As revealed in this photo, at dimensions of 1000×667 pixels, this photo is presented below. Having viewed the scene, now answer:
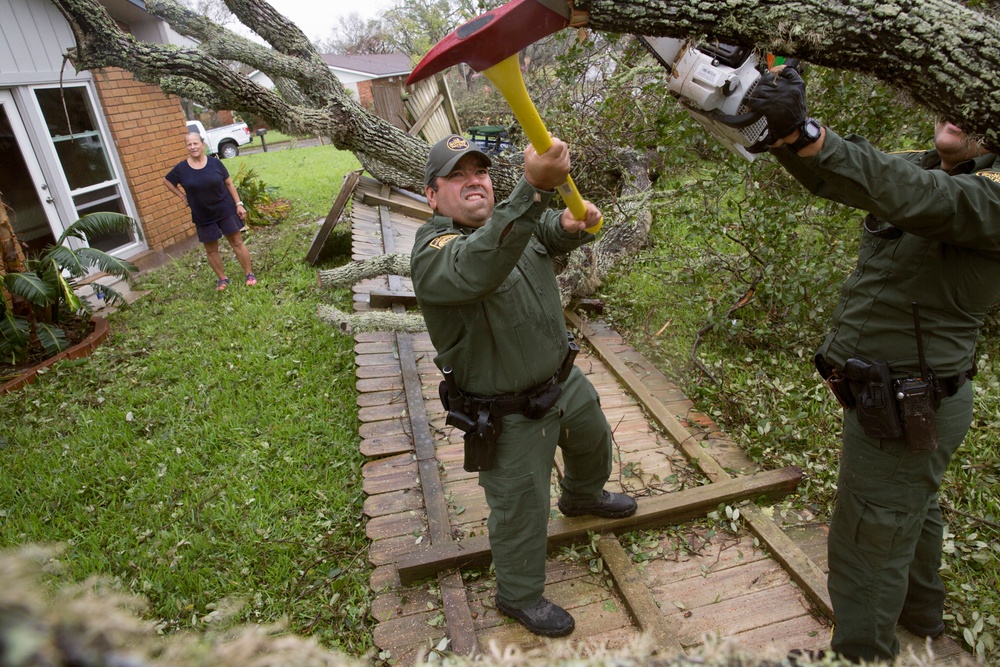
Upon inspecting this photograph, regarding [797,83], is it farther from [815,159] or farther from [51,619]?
[51,619]

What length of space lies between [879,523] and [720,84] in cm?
169

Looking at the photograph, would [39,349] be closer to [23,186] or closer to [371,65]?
[23,186]

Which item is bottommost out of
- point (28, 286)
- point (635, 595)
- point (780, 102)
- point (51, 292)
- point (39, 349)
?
point (635, 595)

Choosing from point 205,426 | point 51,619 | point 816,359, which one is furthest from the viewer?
point 205,426

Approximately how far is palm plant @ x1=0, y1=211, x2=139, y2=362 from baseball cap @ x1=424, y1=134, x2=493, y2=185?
4905 millimetres

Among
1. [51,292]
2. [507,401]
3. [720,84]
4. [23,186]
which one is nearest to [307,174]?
[23,186]

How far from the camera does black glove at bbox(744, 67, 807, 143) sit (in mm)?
1738

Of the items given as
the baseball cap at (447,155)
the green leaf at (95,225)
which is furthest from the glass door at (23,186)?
the baseball cap at (447,155)

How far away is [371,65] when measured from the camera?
3397cm

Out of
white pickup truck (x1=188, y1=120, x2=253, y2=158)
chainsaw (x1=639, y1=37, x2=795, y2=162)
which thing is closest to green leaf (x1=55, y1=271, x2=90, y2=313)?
chainsaw (x1=639, y1=37, x2=795, y2=162)

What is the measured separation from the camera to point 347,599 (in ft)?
9.43

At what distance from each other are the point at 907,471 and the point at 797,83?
4.76ft

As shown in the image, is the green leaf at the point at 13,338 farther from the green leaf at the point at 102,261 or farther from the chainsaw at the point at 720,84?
the chainsaw at the point at 720,84

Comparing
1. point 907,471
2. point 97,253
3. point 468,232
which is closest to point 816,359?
point 907,471
